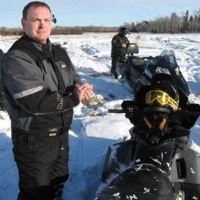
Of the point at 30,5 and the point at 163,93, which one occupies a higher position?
the point at 30,5

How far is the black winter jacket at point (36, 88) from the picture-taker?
282cm

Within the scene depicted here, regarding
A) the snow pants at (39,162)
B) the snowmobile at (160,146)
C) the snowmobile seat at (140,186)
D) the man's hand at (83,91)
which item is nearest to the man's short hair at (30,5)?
the man's hand at (83,91)

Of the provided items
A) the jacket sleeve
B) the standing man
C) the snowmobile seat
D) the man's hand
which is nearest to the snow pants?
the standing man

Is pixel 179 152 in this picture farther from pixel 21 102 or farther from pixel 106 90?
pixel 106 90

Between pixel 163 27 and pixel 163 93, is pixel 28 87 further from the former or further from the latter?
pixel 163 27

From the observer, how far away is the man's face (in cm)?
301

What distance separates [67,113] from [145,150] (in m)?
0.73

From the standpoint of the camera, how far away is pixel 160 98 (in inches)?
116

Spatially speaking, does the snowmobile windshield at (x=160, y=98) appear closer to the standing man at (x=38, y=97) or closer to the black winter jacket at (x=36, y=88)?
the standing man at (x=38, y=97)

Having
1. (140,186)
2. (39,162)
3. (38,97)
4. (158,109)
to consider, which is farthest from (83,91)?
(140,186)

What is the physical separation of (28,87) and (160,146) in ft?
3.47

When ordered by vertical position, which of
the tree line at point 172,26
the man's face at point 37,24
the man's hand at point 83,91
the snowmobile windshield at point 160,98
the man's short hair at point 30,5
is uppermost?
the man's short hair at point 30,5

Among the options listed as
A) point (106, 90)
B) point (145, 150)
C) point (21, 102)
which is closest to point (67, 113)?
point (21, 102)

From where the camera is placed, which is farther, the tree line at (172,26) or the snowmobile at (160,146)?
the tree line at (172,26)
